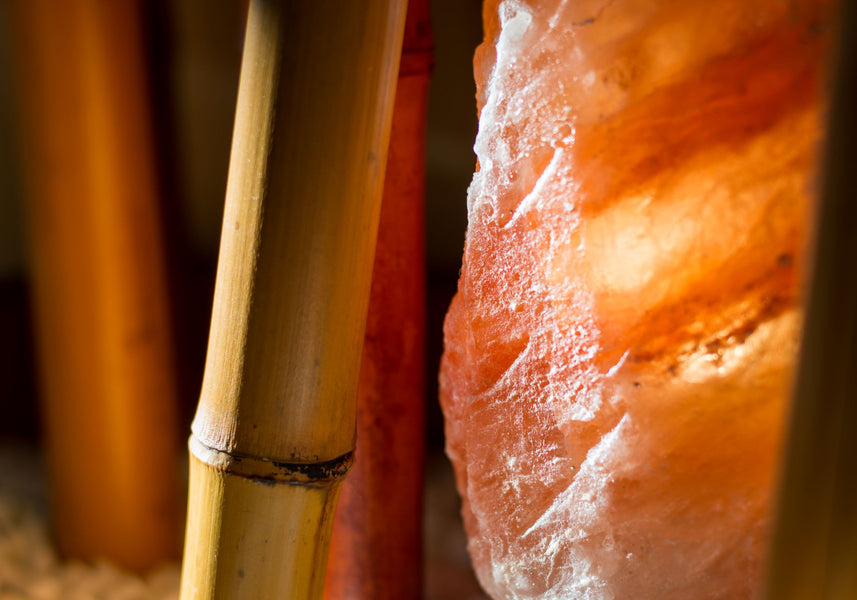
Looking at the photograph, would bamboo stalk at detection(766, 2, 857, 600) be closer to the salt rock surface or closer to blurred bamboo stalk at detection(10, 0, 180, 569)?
the salt rock surface

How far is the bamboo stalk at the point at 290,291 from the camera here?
0.42 meters

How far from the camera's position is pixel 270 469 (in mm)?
449

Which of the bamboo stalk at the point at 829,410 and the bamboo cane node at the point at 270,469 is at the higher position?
the bamboo stalk at the point at 829,410

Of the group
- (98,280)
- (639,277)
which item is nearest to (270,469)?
(639,277)

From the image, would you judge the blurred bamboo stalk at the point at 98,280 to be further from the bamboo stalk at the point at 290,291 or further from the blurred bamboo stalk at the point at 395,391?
the bamboo stalk at the point at 290,291

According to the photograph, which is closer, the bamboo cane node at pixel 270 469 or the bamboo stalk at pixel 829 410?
the bamboo stalk at pixel 829 410

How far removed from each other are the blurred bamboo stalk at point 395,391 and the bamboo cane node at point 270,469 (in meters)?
0.17

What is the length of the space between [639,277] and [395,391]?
26 cm

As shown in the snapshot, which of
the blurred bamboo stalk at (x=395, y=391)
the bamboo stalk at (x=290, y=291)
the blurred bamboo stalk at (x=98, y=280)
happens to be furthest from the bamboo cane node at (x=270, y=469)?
the blurred bamboo stalk at (x=98, y=280)

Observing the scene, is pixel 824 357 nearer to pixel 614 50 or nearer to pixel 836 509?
pixel 836 509

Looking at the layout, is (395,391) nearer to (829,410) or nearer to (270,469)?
(270,469)

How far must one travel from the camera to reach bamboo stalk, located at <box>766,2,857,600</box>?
29 cm

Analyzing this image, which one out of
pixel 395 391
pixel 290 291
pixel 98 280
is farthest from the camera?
pixel 98 280

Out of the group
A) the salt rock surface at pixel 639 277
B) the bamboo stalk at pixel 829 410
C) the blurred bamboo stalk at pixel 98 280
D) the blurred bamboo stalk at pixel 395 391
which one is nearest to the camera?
the bamboo stalk at pixel 829 410
